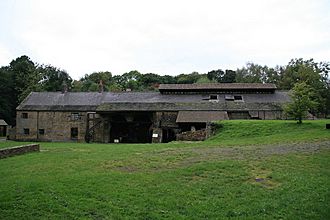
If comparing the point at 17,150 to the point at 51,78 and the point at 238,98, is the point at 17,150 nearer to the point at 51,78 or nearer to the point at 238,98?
the point at 238,98

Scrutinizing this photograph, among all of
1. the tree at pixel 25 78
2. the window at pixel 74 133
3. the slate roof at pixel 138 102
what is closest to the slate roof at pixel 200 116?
the slate roof at pixel 138 102

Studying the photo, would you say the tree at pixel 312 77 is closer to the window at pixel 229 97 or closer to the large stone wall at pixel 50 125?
the window at pixel 229 97

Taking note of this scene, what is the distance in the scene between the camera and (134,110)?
4047 cm

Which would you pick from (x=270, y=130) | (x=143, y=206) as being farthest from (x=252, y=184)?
(x=270, y=130)

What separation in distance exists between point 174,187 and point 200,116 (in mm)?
27092

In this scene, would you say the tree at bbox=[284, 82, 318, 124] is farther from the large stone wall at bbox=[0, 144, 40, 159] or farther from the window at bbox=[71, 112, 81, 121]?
the window at bbox=[71, 112, 81, 121]

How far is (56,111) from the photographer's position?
147 ft

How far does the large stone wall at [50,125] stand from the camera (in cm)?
4419

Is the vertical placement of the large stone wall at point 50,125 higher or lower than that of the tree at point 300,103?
lower

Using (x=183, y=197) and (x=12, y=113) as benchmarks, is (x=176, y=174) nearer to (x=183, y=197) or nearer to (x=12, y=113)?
(x=183, y=197)

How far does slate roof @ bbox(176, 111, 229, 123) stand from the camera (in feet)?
117

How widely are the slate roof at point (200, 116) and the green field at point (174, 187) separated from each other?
1996 cm

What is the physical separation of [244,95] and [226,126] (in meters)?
16.1

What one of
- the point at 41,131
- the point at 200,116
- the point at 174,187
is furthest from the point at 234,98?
the point at 174,187
